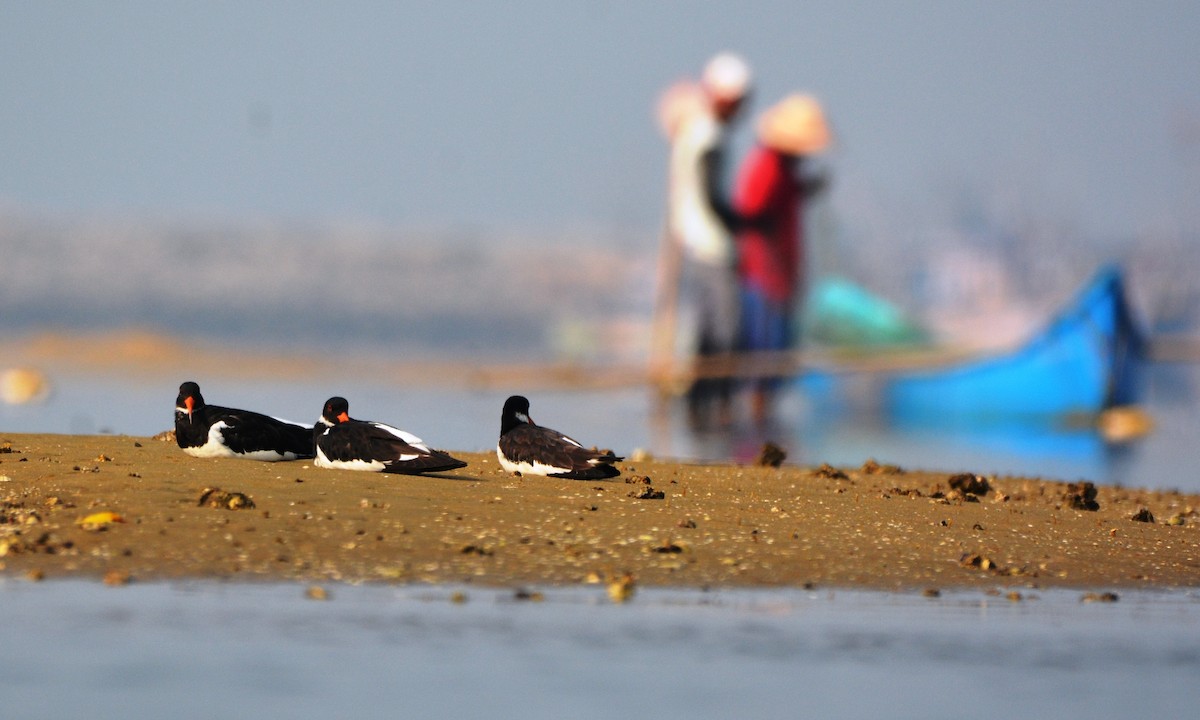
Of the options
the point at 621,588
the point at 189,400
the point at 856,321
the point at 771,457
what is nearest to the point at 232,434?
the point at 189,400

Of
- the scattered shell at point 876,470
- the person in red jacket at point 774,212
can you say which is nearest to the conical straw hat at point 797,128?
the person in red jacket at point 774,212

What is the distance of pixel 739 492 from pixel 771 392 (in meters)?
31.2

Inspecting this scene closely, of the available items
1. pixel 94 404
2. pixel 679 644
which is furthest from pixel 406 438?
pixel 94 404

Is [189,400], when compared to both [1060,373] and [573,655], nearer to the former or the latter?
[573,655]

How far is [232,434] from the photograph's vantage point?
46.7 feet

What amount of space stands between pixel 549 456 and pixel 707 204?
27.5 meters

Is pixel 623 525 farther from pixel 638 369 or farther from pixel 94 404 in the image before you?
pixel 638 369

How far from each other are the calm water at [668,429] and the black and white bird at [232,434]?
5703 mm

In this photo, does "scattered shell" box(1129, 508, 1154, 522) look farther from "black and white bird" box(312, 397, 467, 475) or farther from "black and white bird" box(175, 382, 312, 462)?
"black and white bird" box(175, 382, 312, 462)

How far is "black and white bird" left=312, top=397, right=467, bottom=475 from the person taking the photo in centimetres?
1385

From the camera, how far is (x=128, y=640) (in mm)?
9000

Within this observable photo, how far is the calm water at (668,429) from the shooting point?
2784cm

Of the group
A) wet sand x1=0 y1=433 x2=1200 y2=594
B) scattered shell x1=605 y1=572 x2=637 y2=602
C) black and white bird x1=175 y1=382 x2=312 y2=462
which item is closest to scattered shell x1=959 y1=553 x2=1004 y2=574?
wet sand x1=0 y1=433 x2=1200 y2=594

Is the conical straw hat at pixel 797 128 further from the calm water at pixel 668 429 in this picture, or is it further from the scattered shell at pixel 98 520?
the scattered shell at pixel 98 520
